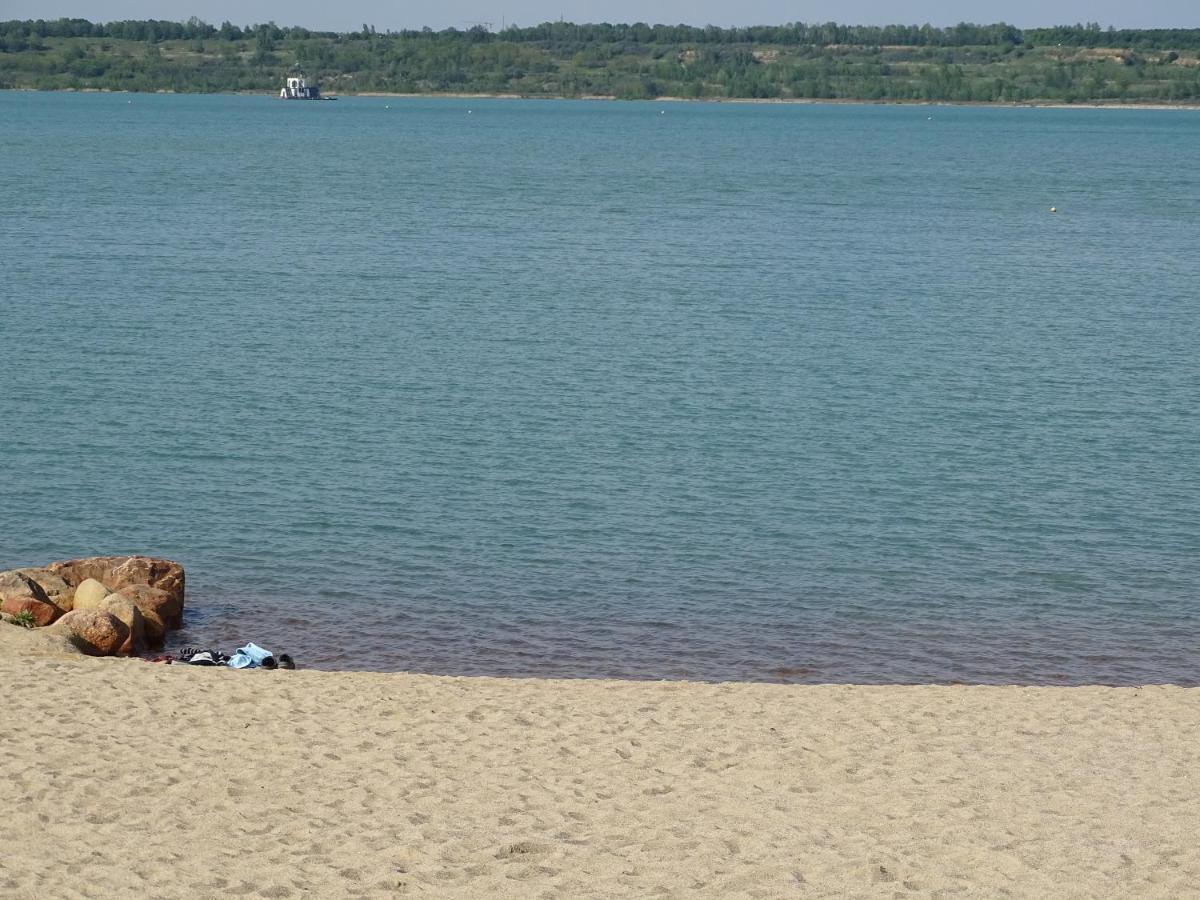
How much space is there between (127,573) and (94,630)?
2.03 metres

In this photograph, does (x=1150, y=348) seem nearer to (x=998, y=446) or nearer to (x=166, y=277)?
(x=998, y=446)

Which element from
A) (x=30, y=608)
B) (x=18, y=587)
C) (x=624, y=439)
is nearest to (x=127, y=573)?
(x=18, y=587)

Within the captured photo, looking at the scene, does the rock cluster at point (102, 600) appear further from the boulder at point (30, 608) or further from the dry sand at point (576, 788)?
the dry sand at point (576, 788)

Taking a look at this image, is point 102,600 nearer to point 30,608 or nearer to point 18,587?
point 30,608

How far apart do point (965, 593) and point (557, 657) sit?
218 inches

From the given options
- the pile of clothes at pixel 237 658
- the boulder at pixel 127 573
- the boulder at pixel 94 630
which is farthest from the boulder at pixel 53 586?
the pile of clothes at pixel 237 658

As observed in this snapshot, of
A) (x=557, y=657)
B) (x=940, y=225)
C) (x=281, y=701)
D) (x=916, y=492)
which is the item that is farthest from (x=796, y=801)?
(x=940, y=225)

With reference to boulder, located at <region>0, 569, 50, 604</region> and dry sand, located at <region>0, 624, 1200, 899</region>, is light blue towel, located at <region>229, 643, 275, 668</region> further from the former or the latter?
boulder, located at <region>0, 569, 50, 604</region>

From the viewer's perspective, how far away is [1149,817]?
11281 mm

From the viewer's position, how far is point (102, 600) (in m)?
16.6

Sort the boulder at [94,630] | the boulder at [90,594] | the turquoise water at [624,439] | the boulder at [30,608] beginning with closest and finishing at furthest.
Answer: the boulder at [94,630] → the boulder at [30,608] → the boulder at [90,594] → the turquoise water at [624,439]

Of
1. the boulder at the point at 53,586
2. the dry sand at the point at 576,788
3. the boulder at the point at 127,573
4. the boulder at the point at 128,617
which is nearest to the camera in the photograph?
the dry sand at the point at 576,788

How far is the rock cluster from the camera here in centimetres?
1573

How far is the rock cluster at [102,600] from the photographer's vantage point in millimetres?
15734
